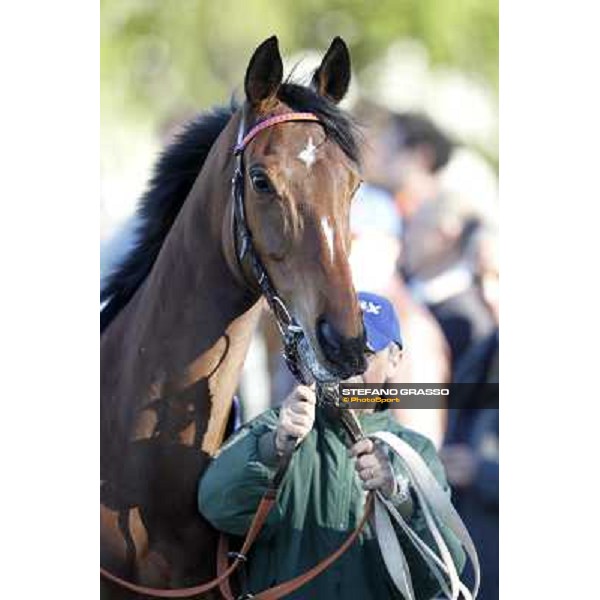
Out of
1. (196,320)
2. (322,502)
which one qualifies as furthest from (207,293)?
(322,502)

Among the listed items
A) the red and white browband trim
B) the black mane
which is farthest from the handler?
the red and white browband trim

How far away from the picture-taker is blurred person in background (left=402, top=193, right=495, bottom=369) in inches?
116

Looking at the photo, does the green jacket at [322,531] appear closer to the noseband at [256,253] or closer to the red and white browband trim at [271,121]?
the noseband at [256,253]

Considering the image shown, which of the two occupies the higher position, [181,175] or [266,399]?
[181,175]

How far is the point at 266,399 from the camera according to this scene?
291cm

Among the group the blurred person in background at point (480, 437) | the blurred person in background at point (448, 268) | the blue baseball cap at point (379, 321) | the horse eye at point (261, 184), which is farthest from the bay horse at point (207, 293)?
the blurred person in background at point (480, 437)

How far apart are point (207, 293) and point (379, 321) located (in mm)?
552

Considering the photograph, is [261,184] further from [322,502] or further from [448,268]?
[322,502]

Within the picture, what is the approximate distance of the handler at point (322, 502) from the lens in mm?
2738
